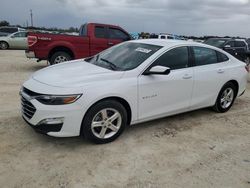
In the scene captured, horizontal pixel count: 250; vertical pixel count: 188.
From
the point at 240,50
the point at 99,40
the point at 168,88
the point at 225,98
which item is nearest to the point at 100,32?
the point at 99,40

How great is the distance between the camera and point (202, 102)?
18.6ft

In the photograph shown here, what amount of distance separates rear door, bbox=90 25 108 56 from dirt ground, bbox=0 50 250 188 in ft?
19.8

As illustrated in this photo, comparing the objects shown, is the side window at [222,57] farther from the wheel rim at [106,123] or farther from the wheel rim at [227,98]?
the wheel rim at [106,123]

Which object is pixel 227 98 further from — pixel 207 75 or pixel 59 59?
pixel 59 59

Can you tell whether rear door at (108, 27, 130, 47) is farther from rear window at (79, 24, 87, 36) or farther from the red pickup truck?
rear window at (79, 24, 87, 36)

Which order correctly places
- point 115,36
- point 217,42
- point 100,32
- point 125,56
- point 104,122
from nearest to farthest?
point 104,122 → point 125,56 → point 100,32 → point 115,36 → point 217,42

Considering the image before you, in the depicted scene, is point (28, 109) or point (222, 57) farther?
point (222, 57)

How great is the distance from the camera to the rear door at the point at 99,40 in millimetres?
11148

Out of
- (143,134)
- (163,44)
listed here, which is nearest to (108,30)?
(163,44)

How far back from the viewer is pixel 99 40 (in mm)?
11219

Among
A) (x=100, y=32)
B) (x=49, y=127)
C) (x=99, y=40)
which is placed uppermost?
(x=100, y=32)

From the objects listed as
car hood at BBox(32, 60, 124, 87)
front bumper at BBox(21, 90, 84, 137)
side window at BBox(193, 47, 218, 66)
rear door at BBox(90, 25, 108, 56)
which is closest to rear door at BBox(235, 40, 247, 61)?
rear door at BBox(90, 25, 108, 56)

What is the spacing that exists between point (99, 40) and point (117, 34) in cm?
84

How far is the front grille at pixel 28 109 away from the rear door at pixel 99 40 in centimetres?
705
